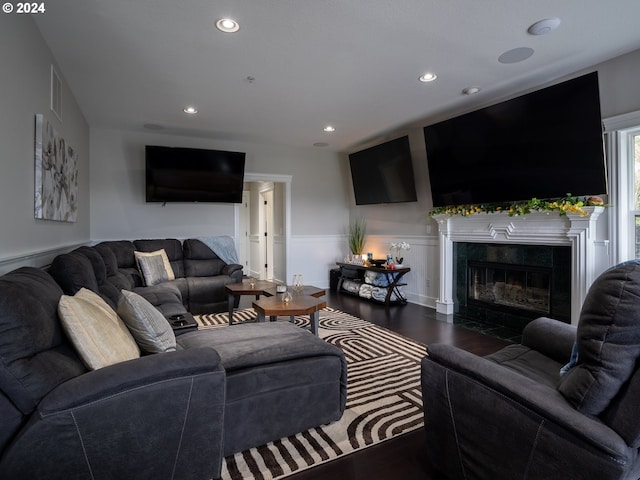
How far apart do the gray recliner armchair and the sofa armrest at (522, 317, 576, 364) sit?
0.37 metres

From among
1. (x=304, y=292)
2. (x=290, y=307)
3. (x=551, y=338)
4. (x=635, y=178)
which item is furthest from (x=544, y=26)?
(x=304, y=292)

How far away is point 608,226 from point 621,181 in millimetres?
393

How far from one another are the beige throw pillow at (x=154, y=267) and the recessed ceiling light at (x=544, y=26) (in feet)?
14.8

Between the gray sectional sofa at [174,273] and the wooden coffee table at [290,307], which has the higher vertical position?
the gray sectional sofa at [174,273]

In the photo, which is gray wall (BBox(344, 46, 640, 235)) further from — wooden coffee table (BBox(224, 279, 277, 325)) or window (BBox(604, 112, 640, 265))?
wooden coffee table (BBox(224, 279, 277, 325))

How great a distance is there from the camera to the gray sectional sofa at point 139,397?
3.72ft

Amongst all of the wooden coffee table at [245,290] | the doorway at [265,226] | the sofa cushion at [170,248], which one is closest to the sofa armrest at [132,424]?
the wooden coffee table at [245,290]

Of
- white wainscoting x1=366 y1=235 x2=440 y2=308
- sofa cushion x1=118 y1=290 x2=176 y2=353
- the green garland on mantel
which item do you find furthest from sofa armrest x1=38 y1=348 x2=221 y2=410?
white wainscoting x1=366 y1=235 x2=440 y2=308

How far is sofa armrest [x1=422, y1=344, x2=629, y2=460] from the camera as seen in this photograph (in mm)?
1048

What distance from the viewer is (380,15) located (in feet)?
7.78

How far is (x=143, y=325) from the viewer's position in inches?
66.1

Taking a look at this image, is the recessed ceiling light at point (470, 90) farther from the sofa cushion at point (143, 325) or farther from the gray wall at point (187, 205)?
the sofa cushion at point (143, 325)

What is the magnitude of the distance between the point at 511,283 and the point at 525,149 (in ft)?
5.02

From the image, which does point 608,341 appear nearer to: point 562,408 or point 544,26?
point 562,408
